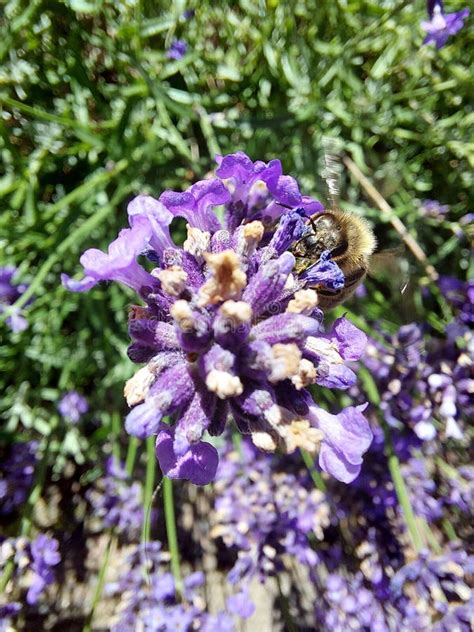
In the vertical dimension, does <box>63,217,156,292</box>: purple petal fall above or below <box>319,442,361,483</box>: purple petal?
above

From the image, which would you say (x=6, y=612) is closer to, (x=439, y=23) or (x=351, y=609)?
(x=351, y=609)

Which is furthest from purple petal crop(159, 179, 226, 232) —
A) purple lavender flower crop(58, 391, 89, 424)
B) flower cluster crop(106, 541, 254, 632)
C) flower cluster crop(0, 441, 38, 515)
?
flower cluster crop(0, 441, 38, 515)

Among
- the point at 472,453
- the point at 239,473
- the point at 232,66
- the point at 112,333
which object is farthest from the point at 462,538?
the point at 232,66

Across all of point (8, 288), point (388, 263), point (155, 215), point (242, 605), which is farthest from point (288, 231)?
point (242, 605)

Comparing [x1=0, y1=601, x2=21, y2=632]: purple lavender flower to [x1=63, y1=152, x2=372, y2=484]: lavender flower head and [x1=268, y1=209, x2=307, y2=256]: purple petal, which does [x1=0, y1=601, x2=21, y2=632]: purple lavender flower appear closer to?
[x1=63, y1=152, x2=372, y2=484]: lavender flower head

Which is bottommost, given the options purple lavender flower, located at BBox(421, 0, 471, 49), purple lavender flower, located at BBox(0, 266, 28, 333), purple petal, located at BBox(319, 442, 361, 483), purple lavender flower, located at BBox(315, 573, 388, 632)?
purple lavender flower, located at BBox(315, 573, 388, 632)

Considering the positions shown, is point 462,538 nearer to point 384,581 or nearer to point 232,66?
point 384,581
